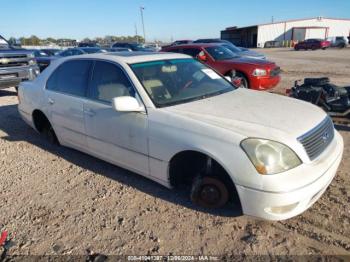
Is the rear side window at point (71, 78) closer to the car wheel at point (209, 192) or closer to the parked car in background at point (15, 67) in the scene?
the car wheel at point (209, 192)

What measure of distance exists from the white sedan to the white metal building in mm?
58222

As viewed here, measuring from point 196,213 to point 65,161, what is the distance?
227 centimetres

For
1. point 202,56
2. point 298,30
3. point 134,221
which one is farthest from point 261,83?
point 298,30

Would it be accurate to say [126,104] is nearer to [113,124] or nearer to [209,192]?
Result: [113,124]

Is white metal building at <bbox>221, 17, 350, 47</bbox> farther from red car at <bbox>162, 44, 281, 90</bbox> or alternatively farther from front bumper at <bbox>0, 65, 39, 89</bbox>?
front bumper at <bbox>0, 65, 39, 89</bbox>

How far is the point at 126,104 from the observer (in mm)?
3010

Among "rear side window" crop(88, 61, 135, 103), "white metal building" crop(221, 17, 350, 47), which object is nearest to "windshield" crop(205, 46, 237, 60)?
"rear side window" crop(88, 61, 135, 103)

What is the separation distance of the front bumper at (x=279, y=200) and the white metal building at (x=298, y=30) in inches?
2333

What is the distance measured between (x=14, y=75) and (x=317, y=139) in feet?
27.9

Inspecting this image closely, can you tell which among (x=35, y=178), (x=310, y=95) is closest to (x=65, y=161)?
(x=35, y=178)

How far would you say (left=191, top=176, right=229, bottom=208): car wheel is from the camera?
9.31 feet

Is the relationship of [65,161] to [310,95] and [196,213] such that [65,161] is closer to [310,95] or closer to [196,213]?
[196,213]

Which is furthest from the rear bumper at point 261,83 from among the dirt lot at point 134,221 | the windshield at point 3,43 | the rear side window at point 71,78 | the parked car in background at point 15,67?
the windshield at point 3,43

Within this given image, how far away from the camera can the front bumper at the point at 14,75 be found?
8.23 metres
